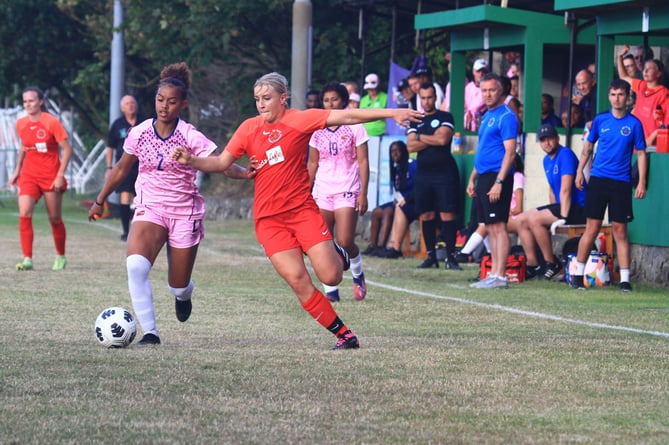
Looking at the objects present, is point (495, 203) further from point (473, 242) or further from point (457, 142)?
point (457, 142)

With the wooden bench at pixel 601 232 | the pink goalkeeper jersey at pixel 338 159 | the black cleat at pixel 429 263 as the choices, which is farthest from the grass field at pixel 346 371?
the black cleat at pixel 429 263

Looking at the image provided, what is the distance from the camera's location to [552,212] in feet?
49.1

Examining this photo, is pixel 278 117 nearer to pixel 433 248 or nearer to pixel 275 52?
pixel 433 248

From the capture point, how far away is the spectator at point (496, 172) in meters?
13.5

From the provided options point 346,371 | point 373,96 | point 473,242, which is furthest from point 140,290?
point 373,96

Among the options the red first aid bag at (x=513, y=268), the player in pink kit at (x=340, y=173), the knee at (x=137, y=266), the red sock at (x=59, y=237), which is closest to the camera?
the knee at (x=137, y=266)

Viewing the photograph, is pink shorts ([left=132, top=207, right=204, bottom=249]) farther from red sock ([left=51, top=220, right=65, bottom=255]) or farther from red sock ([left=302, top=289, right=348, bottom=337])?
red sock ([left=51, top=220, right=65, bottom=255])

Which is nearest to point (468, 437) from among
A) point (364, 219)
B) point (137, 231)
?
point (137, 231)

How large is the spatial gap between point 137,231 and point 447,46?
1739 centimetres

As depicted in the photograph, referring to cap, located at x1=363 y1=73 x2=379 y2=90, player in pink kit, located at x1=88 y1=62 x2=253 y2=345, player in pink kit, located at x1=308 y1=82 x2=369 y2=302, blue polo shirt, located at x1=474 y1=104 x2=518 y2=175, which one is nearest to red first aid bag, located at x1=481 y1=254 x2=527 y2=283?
blue polo shirt, located at x1=474 y1=104 x2=518 y2=175

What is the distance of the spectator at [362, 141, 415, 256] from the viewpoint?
18.0 metres

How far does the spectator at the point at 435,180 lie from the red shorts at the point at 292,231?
7.11 metres

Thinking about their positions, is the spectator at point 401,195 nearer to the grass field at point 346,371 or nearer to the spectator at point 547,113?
the spectator at point 547,113

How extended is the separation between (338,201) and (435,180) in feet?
13.3
